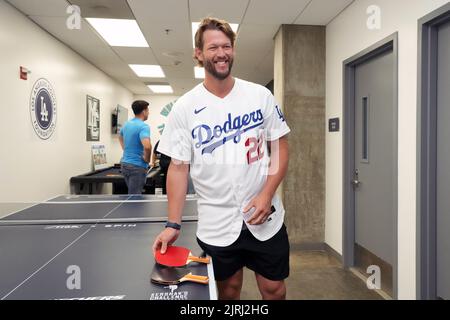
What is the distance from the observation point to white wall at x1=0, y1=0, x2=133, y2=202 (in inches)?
117

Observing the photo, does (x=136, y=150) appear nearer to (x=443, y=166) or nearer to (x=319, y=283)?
(x=319, y=283)

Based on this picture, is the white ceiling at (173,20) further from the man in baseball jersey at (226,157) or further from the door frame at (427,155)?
the man in baseball jersey at (226,157)

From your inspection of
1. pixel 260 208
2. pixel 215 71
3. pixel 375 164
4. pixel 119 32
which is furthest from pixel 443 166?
pixel 119 32

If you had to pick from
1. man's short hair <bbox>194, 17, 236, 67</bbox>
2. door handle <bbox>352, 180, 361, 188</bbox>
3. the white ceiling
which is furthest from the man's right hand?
the white ceiling

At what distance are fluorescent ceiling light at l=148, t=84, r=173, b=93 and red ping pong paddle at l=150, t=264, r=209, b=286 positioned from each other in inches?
264

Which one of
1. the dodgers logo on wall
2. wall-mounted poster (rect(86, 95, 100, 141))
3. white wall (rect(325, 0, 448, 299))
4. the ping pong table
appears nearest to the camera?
the ping pong table

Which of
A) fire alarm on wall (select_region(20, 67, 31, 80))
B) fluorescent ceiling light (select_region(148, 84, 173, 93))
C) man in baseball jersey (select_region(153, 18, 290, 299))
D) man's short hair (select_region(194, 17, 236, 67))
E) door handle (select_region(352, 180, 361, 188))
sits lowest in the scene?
door handle (select_region(352, 180, 361, 188))

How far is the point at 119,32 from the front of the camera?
3.81 m

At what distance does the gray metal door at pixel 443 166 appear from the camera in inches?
75.0

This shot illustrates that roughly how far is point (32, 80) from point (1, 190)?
118 centimetres

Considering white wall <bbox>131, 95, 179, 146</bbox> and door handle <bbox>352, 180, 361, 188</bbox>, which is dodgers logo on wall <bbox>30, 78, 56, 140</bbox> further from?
white wall <bbox>131, 95, 179, 146</bbox>

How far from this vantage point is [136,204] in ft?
6.91

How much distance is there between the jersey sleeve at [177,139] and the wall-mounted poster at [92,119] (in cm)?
424


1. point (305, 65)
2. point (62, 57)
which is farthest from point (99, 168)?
point (305, 65)
